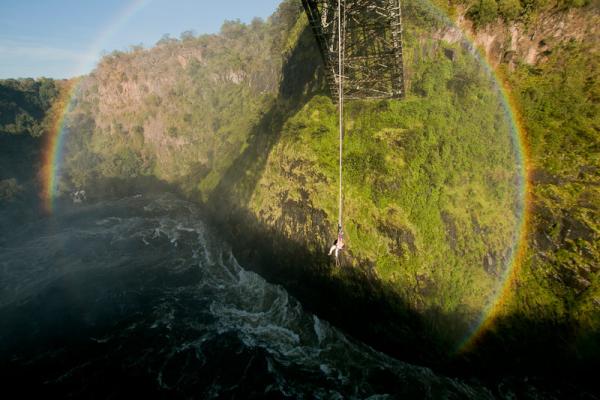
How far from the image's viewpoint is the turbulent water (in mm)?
16188

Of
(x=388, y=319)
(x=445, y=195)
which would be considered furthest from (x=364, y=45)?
(x=388, y=319)

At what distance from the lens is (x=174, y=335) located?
19906 millimetres

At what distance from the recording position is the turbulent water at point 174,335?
16188mm

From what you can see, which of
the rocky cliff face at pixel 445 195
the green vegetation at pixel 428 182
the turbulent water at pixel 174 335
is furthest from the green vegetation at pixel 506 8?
the turbulent water at pixel 174 335

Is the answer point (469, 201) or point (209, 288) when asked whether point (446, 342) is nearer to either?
point (469, 201)

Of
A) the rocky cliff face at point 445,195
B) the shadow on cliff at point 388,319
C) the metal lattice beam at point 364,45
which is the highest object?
the metal lattice beam at point 364,45

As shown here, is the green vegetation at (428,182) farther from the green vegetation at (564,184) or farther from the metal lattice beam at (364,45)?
the metal lattice beam at (364,45)

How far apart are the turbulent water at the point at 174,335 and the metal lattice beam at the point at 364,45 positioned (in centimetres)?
1650

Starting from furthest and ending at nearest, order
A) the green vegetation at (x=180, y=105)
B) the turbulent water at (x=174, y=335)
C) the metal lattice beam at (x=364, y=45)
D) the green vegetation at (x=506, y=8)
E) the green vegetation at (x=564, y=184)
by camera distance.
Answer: the green vegetation at (x=180, y=105) < the green vegetation at (x=506, y=8) < the metal lattice beam at (x=364, y=45) < the turbulent water at (x=174, y=335) < the green vegetation at (x=564, y=184)

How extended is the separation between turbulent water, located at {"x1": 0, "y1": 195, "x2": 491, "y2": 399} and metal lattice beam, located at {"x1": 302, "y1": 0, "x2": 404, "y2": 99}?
16498mm

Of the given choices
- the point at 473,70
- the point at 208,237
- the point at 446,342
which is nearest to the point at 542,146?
the point at 473,70

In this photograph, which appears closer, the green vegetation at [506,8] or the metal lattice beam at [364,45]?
the metal lattice beam at [364,45]

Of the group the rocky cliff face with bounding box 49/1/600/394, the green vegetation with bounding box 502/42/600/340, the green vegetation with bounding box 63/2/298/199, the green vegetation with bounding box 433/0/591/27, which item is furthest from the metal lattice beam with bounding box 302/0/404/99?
the green vegetation with bounding box 63/2/298/199

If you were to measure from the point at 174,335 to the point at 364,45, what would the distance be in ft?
79.1
